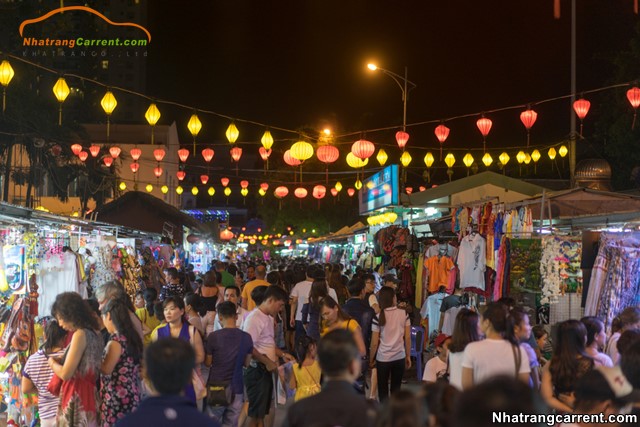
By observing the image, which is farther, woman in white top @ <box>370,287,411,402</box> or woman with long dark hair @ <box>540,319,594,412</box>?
woman in white top @ <box>370,287,411,402</box>

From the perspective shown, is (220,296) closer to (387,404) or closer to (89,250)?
(89,250)

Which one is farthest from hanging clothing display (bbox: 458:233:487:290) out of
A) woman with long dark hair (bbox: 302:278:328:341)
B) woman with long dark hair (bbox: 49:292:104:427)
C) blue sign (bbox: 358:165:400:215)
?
blue sign (bbox: 358:165:400:215)

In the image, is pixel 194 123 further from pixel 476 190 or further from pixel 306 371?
pixel 306 371

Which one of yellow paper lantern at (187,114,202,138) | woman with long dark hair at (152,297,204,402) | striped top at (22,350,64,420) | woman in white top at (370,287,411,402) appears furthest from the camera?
yellow paper lantern at (187,114,202,138)

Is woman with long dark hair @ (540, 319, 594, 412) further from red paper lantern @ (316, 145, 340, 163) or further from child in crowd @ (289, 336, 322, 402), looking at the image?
red paper lantern @ (316, 145, 340, 163)

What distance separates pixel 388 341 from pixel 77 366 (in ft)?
14.1

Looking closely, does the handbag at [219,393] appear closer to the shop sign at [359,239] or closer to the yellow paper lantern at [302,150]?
the yellow paper lantern at [302,150]

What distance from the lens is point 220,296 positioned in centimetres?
1253

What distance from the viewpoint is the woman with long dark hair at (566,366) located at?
5910mm

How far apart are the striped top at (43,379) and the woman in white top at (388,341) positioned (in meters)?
4.12

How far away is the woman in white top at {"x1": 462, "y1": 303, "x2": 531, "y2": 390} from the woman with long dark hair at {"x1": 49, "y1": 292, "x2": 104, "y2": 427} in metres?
3.11

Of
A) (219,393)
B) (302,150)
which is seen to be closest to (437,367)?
(219,393)

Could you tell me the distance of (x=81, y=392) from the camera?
632cm

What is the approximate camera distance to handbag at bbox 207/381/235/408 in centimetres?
752
